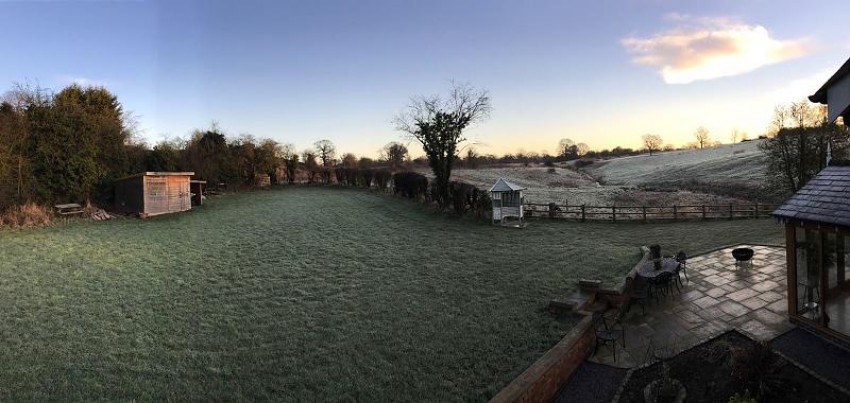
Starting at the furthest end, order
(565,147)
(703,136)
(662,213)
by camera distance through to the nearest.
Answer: (565,147)
(703,136)
(662,213)

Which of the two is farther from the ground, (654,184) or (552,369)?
(654,184)

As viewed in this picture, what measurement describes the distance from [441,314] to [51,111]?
2205 cm

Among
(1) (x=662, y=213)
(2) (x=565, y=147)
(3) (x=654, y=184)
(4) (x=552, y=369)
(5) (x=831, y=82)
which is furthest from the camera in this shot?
(2) (x=565, y=147)

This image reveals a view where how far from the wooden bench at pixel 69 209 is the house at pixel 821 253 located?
81.7 ft

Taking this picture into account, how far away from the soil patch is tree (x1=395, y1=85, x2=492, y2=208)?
56.8ft

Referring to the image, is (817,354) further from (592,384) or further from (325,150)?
(325,150)

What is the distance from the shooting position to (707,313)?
8172 millimetres

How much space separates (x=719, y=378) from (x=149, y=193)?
2285 centimetres

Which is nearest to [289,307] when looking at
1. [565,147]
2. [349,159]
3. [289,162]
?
[289,162]

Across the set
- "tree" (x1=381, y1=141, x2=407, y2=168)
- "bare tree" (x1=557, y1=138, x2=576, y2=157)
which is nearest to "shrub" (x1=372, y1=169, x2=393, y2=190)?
"tree" (x1=381, y1=141, x2=407, y2=168)

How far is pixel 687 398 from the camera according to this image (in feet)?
18.8

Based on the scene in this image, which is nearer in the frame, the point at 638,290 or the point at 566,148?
the point at 638,290

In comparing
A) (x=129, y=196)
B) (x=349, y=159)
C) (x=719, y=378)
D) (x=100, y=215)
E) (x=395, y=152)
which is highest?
(x=395, y=152)

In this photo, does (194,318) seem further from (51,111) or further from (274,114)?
(274,114)
